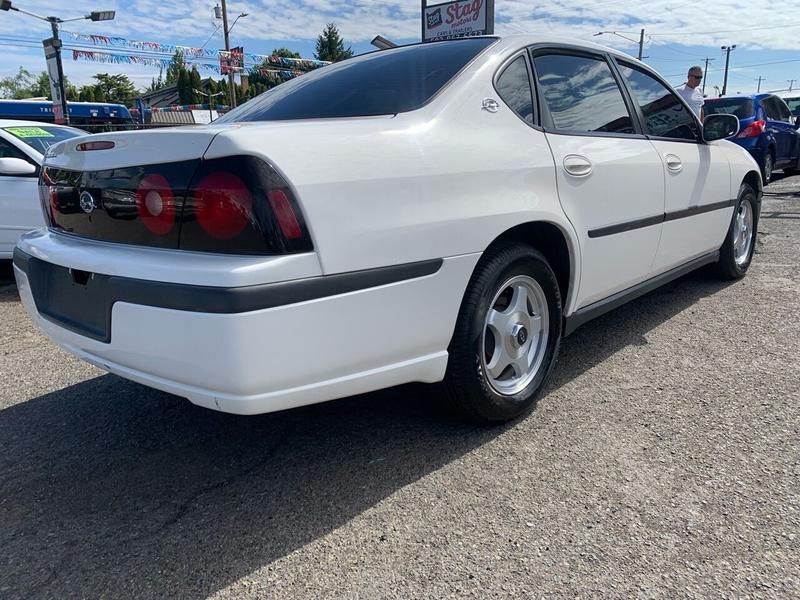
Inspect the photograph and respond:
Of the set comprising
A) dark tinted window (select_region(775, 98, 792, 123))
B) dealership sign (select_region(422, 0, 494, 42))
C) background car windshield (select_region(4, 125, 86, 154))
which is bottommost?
background car windshield (select_region(4, 125, 86, 154))

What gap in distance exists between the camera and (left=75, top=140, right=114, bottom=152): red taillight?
82.1 inches

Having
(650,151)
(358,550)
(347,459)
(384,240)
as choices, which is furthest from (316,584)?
(650,151)

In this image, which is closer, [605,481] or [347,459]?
[605,481]

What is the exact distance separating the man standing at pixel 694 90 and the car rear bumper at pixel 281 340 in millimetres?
6878

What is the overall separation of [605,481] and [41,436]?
2.32 metres

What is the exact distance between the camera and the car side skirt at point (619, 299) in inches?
116

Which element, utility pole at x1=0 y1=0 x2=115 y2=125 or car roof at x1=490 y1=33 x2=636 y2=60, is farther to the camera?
utility pole at x1=0 y1=0 x2=115 y2=125

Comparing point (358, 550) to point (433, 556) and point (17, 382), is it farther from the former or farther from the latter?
point (17, 382)

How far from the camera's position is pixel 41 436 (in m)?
2.69

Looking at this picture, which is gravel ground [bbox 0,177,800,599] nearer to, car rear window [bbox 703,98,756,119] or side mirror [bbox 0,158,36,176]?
side mirror [bbox 0,158,36,176]

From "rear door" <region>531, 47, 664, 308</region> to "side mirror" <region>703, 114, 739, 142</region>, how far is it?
0.94 meters

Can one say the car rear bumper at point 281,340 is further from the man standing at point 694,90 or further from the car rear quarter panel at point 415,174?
the man standing at point 694,90

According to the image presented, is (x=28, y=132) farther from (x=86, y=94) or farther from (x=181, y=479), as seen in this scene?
(x=86, y=94)

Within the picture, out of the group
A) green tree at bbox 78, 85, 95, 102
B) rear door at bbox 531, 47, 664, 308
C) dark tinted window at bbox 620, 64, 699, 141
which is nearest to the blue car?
dark tinted window at bbox 620, 64, 699, 141
